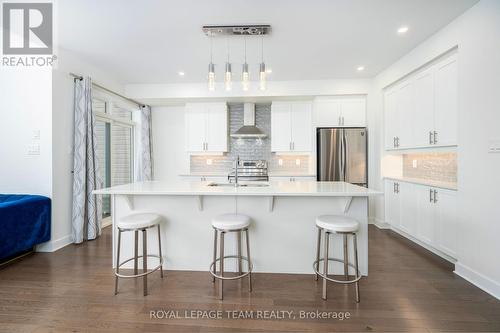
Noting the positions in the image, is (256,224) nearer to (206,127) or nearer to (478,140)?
(478,140)

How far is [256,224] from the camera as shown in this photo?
2.58 m

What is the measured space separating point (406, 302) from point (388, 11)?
2871 mm

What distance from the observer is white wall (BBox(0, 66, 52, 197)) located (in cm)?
317

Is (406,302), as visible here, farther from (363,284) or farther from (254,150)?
(254,150)

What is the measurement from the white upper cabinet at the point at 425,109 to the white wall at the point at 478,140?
22 cm

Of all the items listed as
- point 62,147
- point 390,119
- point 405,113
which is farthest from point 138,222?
point 390,119

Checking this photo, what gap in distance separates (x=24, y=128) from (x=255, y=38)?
3422 millimetres

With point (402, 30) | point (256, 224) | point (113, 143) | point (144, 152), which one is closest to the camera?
point (256, 224)

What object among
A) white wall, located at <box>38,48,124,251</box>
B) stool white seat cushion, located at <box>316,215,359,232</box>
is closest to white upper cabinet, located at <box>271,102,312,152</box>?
stool white seat cushion, located at <box>316,215,359,232</box>

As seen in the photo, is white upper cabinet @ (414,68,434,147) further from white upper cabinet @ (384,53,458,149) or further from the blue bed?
the blue bed

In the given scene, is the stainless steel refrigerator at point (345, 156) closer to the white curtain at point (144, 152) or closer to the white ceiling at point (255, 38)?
the white ceiling at point (255, 38)

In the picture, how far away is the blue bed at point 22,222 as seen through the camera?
2.65 metres

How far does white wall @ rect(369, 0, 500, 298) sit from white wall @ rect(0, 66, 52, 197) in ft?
16.7

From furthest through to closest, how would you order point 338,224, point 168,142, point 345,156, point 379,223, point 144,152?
1. point 168,142
2. point 144,152
3. point 345,156
4. point 379,223
5. point 338,224
